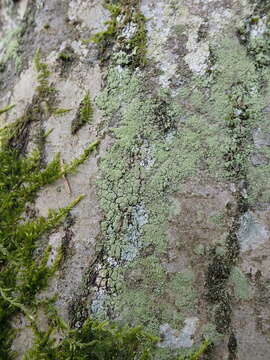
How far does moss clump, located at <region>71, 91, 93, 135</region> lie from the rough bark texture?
0.01 meters

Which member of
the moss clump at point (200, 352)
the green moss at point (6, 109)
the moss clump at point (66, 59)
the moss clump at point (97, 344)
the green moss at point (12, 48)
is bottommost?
the moss clump at point (200, 352)

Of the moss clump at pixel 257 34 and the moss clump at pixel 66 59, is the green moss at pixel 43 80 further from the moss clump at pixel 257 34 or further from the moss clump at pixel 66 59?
the moss clump at pixel 257 34

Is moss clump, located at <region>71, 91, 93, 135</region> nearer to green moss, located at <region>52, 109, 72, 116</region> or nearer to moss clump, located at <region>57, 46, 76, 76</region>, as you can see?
green moss, located at <region>52, 109, 72, 116</region>

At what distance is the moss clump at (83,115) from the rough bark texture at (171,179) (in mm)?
11

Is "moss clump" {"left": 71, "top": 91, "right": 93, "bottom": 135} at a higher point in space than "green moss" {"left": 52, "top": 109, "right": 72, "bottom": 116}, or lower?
lower

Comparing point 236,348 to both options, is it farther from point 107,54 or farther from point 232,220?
point 107,54

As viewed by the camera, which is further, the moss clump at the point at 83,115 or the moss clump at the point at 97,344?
the moss clump at the point at 83,115

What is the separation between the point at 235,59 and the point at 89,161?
0.58 meters

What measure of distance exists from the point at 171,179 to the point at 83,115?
1.27 feet

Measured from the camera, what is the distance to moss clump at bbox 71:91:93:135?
1.46m

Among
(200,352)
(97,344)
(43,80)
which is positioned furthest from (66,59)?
(200,352)

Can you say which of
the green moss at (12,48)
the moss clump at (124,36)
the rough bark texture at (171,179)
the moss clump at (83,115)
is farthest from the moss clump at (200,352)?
the green moss at (12,48)

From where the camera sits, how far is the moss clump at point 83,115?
1.46 meters

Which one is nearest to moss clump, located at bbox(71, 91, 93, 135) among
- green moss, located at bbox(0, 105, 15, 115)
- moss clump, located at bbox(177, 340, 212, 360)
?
green moss, located at bbox(0, 105, 15, 115)
